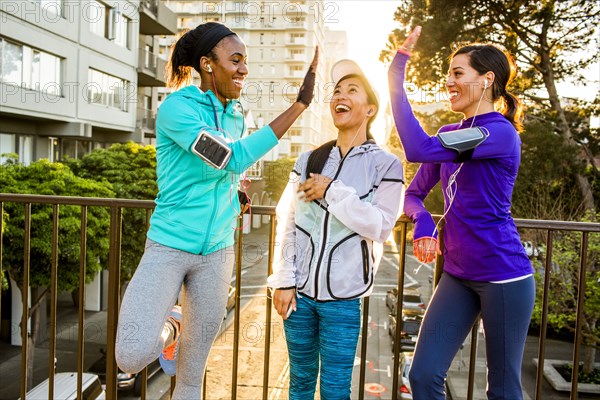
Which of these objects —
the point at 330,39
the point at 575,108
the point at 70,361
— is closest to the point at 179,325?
the point at 70,361

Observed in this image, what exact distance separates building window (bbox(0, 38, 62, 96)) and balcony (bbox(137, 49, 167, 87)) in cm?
559

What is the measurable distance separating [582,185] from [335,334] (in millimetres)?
17270

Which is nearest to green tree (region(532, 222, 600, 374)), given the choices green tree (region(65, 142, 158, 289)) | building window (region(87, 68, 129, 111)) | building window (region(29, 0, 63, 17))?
green tree (region(65, 142, 158, 289))

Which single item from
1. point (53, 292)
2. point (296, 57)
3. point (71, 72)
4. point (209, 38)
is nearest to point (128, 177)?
point (71, 72)

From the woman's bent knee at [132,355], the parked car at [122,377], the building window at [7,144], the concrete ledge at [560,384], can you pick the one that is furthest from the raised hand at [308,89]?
the building window at [7,144]

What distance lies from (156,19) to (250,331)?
13.6 metres

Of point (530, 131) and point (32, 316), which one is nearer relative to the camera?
point (32, 316)

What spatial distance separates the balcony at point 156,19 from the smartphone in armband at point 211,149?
21.4 m

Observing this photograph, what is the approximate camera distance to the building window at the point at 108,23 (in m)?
17.5

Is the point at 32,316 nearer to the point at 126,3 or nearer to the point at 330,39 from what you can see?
the point at 126,3

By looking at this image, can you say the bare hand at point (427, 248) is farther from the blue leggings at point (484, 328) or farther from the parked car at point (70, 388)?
the parked car at point (70, 388)

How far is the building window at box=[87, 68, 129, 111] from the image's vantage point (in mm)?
17938

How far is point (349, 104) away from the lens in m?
2.21

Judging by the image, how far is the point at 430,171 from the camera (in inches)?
92.1
